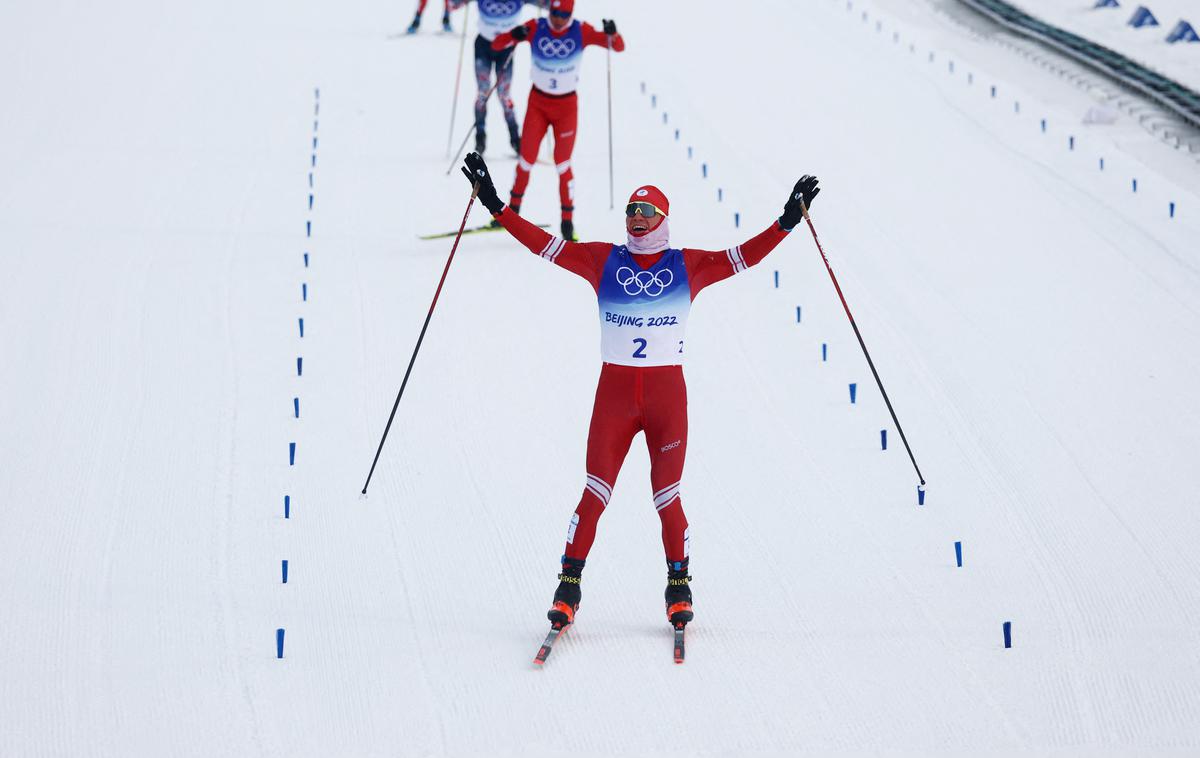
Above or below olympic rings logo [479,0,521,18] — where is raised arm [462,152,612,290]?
below

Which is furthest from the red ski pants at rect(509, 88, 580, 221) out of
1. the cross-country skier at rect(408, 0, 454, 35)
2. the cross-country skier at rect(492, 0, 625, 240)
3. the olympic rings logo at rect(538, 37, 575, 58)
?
the cross-country skier at rect(408, 0, 454, 35)

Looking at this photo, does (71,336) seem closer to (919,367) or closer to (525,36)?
(525,36)

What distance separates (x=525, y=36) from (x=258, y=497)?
16.5 feet

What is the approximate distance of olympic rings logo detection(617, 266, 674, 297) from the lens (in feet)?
19.7

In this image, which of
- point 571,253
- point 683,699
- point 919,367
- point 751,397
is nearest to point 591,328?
point 751,397

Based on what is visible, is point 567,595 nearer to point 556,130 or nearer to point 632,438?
point 632,438

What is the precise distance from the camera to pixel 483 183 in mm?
6168

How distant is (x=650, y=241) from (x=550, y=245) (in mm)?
437

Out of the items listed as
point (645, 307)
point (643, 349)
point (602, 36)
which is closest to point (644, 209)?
point (645, 307)

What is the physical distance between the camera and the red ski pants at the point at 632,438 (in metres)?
6.04

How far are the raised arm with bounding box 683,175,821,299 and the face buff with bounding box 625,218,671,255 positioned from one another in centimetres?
11

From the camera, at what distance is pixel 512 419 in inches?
334

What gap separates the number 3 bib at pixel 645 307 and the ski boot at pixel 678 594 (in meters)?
0.84

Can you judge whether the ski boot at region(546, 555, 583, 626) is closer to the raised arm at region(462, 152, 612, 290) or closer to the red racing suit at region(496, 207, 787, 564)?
the red racing suit at region(496, 207, 787, 564)
